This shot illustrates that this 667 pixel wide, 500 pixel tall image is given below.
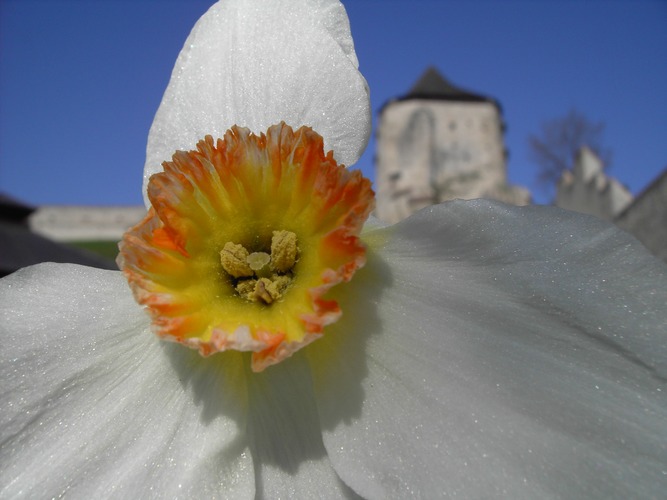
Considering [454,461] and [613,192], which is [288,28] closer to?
[454,461]

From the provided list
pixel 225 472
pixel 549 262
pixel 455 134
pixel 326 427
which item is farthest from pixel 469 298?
pixel 455 134

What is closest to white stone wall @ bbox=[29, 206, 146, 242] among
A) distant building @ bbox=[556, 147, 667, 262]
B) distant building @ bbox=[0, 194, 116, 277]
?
distant building @ bbox=[556, 147, 667, 262]

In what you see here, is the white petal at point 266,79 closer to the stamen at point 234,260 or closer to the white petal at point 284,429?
the stamen at point 234,260

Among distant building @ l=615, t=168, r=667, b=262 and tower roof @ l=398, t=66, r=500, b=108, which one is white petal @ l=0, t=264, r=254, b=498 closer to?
distant building @ l=615, t=168, r=667, b=262

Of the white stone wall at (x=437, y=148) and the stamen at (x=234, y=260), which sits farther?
the white stone wall at (x=437, y=148)

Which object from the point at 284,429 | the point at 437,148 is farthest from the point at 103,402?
the point at 437,148

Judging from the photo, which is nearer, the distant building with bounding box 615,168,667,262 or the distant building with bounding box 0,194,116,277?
the distant building with bounding box 0,194,116,277

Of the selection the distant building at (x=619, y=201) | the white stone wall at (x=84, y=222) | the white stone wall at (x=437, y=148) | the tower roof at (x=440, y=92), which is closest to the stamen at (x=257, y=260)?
the distant building at (x=619, y=201)
